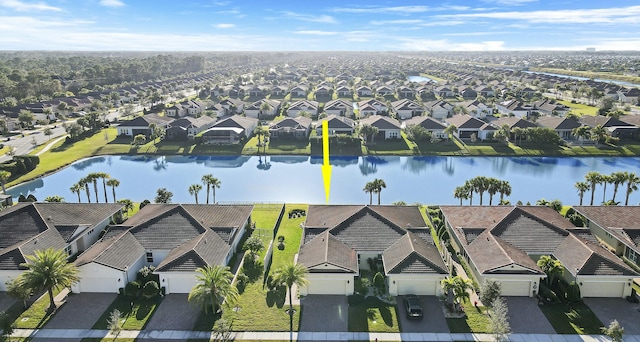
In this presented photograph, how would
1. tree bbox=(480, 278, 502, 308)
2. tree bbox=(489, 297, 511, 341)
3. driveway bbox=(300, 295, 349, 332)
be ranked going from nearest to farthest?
tree bbox=(489, 297, 511, 341) → driveway bbox=(300, 295, 349, 332) → tree bbox=(480, 278, 502, 308)

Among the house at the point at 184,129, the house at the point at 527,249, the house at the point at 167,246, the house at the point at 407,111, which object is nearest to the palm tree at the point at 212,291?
the house at the point at 167,246

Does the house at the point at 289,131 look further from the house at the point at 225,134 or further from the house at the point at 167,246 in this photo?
the house at the point at 167,246

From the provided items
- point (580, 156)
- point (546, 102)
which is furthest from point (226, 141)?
point (546, 102)

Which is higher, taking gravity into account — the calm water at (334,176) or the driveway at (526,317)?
the calm water at (334,176)

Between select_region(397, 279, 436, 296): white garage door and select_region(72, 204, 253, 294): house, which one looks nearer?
select_region(397, 279, 436, 296): white garage door

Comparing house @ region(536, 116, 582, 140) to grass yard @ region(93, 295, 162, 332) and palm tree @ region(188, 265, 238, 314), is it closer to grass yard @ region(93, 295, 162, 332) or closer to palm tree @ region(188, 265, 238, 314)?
palm tree @ region(188, 265, 238, 314)

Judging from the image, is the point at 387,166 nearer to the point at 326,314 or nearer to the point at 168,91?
the point at 326,314

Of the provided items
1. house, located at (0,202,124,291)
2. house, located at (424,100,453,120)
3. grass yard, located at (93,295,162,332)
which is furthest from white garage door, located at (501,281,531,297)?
house, located at (424,100,453,120)
